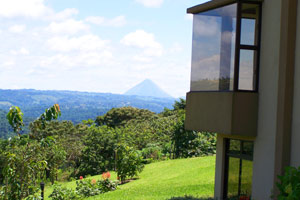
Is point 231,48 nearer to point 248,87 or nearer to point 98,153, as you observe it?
point 248,87

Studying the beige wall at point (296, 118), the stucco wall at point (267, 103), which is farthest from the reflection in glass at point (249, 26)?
the beige wall at point (296, 118)

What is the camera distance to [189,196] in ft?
41.2

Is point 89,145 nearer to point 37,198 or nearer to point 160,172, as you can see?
point 160,172

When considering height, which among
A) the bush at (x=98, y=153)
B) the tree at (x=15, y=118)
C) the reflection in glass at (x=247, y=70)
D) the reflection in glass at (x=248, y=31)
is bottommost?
the bush at (x=98, y=153)

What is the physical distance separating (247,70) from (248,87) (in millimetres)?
415

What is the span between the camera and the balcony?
9680 millimetres

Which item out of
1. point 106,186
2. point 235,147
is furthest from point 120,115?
point 235,147

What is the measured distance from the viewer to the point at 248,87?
9.83 meters

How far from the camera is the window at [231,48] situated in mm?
9766

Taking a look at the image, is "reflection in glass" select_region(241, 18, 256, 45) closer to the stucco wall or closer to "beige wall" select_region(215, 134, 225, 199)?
the stucco wall

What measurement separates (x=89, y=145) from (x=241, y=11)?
20.0m

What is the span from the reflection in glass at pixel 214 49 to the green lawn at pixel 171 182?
162 inches

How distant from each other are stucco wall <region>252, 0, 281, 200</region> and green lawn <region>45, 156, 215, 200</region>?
342 cm

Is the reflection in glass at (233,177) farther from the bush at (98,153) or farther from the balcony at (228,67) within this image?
the bush at (98,153)
